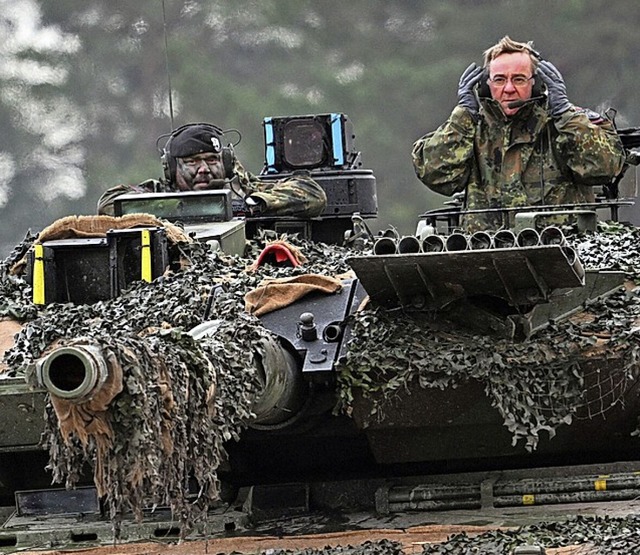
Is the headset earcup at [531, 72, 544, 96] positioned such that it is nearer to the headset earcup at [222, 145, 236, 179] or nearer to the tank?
the tank

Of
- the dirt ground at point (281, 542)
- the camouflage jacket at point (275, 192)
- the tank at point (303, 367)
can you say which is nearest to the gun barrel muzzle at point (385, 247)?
the tank at point (303, 367)

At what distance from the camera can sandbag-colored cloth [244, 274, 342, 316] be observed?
→ 808 centimetres

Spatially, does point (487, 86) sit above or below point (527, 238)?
above

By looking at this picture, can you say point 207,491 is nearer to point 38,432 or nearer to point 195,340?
point 195,340

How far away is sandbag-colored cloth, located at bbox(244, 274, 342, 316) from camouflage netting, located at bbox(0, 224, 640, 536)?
0.26 feet

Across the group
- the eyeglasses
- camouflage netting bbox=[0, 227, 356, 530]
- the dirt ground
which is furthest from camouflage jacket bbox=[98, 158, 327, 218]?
camouflage netting bbox=[0, 227, 356, 530]

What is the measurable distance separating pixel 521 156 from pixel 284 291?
222 centimetres

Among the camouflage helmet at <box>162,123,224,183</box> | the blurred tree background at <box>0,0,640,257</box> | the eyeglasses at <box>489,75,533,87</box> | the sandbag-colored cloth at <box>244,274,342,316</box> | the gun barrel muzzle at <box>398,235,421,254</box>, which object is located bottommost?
the sandbag-colored cloth at <box>244,274,342,316</box>

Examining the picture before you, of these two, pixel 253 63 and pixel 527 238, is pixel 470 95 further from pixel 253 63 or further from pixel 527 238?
pixel 253 63

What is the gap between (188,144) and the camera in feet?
39.3

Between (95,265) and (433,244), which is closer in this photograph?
(433,244)

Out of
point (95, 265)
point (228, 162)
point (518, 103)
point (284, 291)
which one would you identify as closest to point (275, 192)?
point (228, 162)

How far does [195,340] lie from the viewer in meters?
6.71

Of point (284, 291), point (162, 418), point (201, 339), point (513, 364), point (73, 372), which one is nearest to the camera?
point (73, 372)
